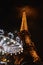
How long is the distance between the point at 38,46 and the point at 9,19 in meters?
0.29

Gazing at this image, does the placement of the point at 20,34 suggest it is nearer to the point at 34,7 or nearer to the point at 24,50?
the point at 24,50

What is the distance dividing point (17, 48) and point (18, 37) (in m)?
0.08

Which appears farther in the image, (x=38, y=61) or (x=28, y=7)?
(x=28, y=7)

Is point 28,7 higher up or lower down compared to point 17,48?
higher up

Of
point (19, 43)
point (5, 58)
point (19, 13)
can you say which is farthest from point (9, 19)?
point (5, 58)

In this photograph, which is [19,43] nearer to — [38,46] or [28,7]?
[38,46]

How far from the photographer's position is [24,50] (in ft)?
4.81

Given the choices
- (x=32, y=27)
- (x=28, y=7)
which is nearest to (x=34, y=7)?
(x=28, y=7)

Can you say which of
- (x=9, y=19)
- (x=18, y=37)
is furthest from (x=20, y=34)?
(x=9, y=19)

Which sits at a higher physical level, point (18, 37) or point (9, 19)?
point (9, 19)

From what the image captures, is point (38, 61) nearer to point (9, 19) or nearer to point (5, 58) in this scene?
point (5, 58)

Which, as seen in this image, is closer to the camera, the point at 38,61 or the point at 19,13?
the point at 38,61

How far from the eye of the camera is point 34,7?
1564 millimetres

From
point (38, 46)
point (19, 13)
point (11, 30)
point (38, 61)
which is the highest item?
point (19, 13)
